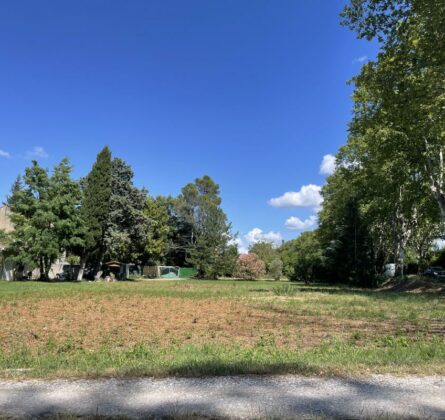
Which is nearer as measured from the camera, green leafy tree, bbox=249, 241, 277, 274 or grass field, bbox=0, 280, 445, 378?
grass field, bbox=0, 280, 445, 378

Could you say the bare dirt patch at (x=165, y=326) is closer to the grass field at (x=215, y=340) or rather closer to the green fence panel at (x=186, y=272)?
the grass field at (x=215, y=340)

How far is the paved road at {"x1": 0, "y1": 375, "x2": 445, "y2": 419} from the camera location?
14.8ft

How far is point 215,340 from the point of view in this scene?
414 inches

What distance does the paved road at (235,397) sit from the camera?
4.50 metres

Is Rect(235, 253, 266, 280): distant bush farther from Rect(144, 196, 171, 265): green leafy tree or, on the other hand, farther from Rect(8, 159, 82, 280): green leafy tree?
Rect(8, 159, 82, 280): green leafy tree

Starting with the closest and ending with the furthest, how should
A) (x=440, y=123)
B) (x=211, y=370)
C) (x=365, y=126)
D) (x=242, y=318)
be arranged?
(x=211, y=370) < (x=242, y=318) < (x=440, y=123) < (x=365, y=126)

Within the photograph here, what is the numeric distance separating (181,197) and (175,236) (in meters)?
7.15

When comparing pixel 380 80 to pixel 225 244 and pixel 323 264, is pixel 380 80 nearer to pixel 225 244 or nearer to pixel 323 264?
pixel 323 264

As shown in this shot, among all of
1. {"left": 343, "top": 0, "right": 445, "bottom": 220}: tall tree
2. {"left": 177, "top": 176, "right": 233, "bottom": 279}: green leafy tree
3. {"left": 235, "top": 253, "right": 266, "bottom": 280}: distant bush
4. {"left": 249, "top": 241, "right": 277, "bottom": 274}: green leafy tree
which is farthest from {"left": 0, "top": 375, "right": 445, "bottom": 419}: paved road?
{"left": 249, "top": 241, "right": 277, "bottom": 274}: green leafy tree

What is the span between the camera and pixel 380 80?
17594 mm

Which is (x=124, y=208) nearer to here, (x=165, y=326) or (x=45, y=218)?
(x=45, y=218)

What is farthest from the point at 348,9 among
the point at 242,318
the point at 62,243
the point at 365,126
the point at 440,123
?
the point at 62,243

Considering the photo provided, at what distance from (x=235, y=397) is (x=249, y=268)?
69170mm

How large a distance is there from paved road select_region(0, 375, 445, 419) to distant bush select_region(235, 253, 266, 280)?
66.6 meters
